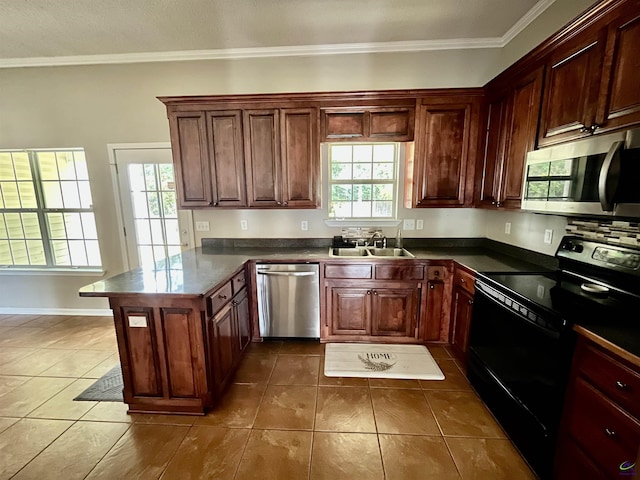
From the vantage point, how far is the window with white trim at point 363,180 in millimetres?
3174

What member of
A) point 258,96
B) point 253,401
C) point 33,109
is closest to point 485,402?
point 253,401

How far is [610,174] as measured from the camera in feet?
4.20

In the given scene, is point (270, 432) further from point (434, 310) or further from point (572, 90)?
point (572, 90)

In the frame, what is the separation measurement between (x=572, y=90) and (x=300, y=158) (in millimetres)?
2049

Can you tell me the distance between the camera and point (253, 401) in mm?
2090

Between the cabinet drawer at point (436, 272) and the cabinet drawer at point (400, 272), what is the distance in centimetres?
7

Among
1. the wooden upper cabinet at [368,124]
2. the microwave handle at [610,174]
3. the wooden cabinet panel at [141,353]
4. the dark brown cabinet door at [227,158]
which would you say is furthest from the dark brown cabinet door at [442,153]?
the wooden cabinet panel at [141,353]

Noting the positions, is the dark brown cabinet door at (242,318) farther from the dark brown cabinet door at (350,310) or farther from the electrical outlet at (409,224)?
the electrical outlet at (409,224)

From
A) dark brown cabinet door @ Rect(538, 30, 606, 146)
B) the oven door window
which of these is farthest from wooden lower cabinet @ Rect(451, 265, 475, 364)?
dark brown cabinet door @ Rect(538, 30, 606, 146)

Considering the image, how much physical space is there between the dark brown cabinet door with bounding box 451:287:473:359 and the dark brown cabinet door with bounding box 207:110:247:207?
7.43 feet

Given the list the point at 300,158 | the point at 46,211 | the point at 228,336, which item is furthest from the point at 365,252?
the point at 46,211

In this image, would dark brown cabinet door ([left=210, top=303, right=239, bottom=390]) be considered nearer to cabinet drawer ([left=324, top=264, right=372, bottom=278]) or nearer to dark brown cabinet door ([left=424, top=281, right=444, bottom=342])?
cabinet drawer ([left=324, top=264, right=372, bottom=278])

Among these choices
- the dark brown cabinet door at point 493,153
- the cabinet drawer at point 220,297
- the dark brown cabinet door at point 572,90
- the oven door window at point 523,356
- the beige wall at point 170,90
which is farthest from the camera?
the beige wall at point 170,90

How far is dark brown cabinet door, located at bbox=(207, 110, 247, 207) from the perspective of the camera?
278 centimetres
